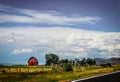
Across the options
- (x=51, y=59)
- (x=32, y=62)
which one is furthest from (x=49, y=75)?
(x=51, y=59)

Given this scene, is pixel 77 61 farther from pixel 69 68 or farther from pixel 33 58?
pixel 69 68

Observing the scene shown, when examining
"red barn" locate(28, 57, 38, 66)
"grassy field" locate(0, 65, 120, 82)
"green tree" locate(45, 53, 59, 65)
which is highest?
"green tree" locate(45, 53, 59, 65)

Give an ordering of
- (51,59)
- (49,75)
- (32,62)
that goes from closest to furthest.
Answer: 1. (49,75)
2. (32,62)
3. (51,59)

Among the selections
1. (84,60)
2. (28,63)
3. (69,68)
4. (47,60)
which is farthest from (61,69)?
(84,60)

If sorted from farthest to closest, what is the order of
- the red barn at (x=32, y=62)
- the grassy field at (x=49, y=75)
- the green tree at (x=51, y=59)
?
the green tree at (x=51, y=59)
the red barn at (x=32, y=62)
the grassy field at (x=49, y=75)

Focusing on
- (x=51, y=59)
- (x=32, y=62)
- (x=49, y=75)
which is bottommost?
(x=49, y=75)

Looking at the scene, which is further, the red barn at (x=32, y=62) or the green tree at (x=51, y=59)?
the green tree at (x=51, y=59)

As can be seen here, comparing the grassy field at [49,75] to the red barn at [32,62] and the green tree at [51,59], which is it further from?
the green tree at [51,59]

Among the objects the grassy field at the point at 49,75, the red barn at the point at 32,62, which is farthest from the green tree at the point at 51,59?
the grassy field at the point at 49,75

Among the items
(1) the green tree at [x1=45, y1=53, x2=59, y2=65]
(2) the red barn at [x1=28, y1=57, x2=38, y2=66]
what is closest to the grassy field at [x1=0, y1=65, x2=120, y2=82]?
(2) the red barn at [x1=28, y1=57, x2=38, y2=66]

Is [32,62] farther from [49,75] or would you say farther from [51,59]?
[49,75]

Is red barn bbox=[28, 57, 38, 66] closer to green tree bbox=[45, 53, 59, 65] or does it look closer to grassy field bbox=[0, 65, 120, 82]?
green tree bbox=[45, 53, 59, 65]

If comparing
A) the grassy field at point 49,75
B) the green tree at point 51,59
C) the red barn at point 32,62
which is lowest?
the grassy field at point 49,75

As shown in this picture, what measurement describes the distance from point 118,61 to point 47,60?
67.6 metres
